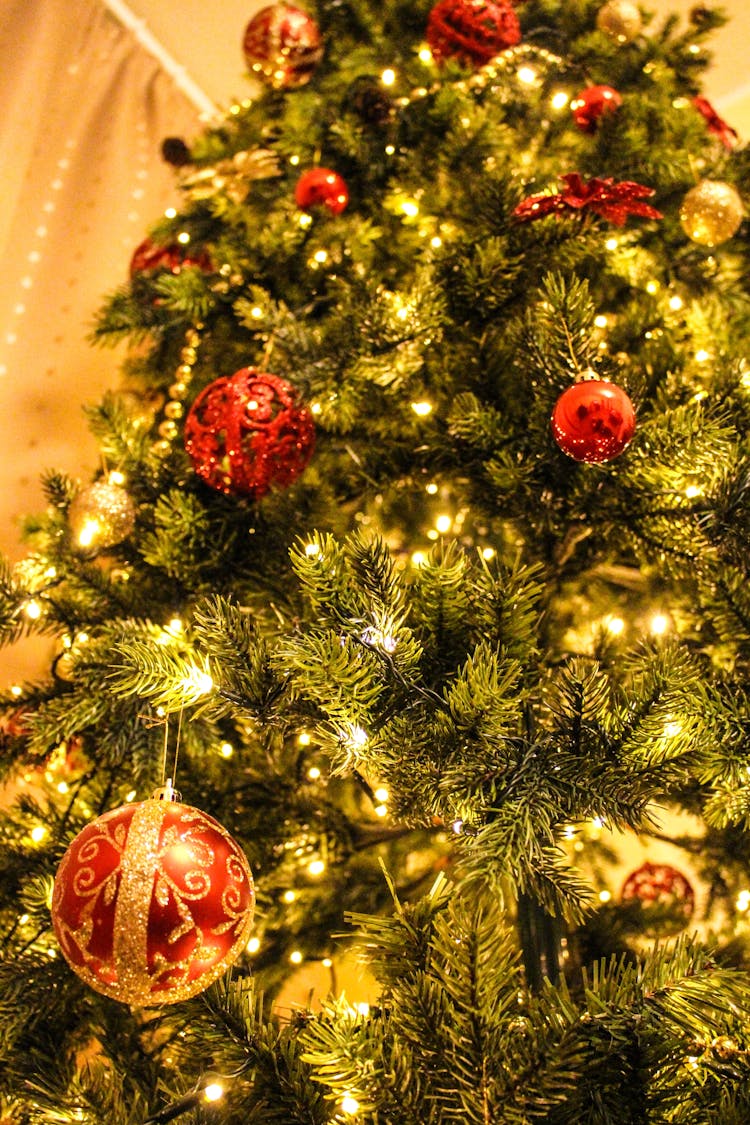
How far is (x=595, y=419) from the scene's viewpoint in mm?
523

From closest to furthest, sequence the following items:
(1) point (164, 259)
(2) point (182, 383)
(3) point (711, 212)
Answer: (3) point (711, 212) < (2) point (182, 383) < (1) point (164, 259)

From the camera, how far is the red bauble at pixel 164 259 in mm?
1057

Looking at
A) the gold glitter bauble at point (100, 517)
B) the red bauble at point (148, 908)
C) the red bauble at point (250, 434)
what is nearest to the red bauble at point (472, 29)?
the red bauble at point (250, 434)

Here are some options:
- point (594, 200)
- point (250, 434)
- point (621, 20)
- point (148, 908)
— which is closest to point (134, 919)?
point (148, 908)

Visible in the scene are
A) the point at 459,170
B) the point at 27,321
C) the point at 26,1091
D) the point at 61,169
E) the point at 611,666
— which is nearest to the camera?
the point at 26,1091

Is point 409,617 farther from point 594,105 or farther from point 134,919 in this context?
point 594,105

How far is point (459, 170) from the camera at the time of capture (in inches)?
33.1

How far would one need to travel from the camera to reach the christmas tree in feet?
1.36

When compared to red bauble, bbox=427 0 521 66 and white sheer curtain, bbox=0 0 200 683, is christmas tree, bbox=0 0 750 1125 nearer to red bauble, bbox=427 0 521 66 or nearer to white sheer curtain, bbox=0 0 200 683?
red bauble, bbox=427 0 521 66

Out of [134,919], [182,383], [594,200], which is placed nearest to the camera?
[134,919]

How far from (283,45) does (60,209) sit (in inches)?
22.1

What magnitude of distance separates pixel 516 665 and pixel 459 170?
609 mm

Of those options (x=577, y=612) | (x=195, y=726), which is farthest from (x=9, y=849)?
(x=577, y=612)

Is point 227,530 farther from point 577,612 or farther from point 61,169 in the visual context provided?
point 61,169
